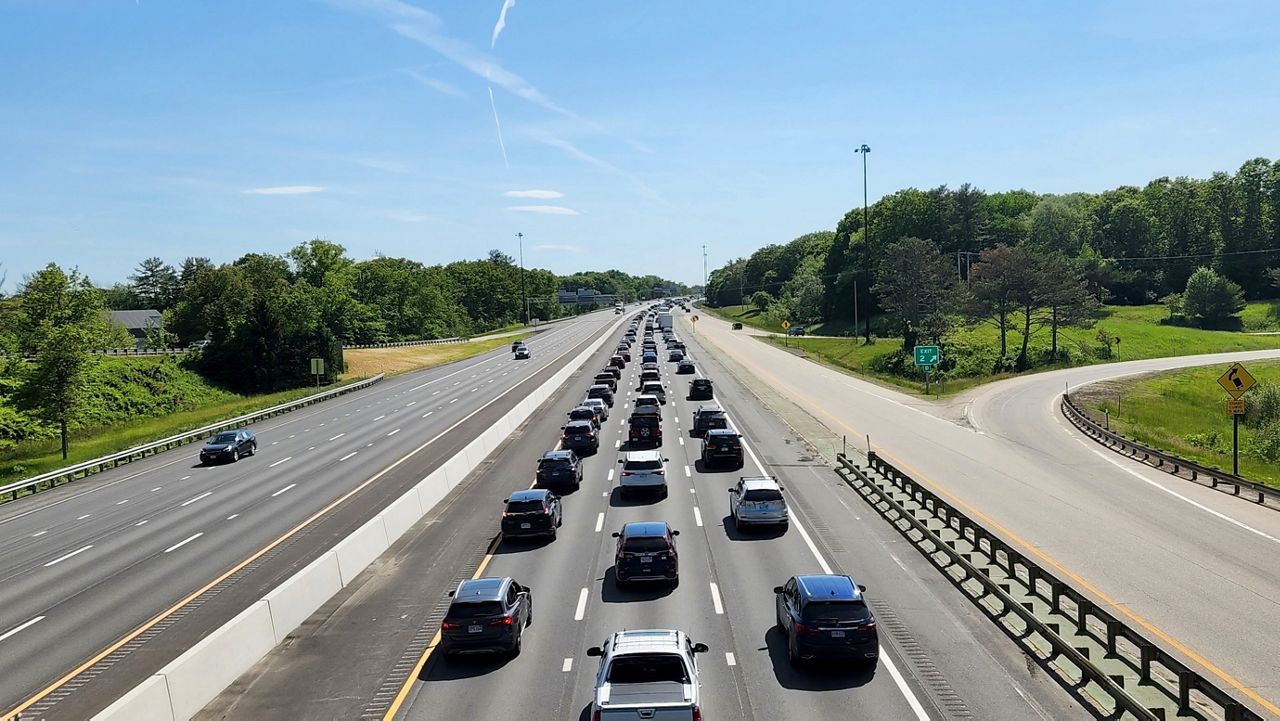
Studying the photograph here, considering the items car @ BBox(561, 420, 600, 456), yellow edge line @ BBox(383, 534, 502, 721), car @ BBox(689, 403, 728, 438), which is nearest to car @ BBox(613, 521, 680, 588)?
yellow edge line @ BBox(383, 534, 502, 721)

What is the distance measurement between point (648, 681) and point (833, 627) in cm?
434

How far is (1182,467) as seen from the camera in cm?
3781

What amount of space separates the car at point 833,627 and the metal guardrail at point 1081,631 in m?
3.69

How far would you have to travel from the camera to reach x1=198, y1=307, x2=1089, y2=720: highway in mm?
14961

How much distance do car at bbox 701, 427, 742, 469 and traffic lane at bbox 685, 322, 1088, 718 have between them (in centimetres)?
61

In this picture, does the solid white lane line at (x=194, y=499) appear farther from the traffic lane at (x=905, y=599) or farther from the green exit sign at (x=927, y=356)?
the green exit sign at (x=927, y=356)

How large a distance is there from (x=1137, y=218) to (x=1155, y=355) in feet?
246

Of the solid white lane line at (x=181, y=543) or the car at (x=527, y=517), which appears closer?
the car at (x=527, y=517)

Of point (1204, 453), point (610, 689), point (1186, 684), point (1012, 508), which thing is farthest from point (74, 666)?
point (1204, 453)

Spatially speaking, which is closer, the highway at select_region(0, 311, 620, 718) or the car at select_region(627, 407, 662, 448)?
the highway at select_region(0, 311, 620, 718)

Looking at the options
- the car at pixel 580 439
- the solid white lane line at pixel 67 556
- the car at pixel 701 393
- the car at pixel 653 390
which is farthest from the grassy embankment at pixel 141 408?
the car at pixel 701 393

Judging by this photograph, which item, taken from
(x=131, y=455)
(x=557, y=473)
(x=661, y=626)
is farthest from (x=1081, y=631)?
(x=131, y=455)

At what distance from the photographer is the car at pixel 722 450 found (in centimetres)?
3841

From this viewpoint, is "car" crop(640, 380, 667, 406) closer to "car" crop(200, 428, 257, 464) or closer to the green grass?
"car" crop(200, 428, 257, 464)
